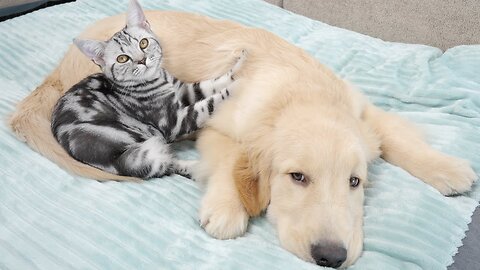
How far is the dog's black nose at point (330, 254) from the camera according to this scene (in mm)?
1329

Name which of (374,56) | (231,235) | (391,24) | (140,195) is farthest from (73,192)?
(391,24)

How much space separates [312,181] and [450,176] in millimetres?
620

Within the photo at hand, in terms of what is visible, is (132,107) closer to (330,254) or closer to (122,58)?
(122,58)

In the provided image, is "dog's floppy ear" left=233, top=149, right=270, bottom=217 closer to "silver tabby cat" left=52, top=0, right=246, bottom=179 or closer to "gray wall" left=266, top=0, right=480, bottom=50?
"silver tabby cat" left=52, top=0, right=246, bottom=179

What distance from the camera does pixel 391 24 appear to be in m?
3.46

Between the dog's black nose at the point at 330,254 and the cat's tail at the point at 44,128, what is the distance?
781 mm

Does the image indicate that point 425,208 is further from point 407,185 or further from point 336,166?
point 336,166

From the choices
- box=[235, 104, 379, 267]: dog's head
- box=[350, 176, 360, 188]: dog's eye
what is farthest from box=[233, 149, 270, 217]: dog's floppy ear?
box=[350, 176, 360, 188]: dog's eye

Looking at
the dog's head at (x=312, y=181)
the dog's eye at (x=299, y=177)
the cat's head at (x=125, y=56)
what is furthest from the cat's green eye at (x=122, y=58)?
the dog's eye at (x=299, y=177)

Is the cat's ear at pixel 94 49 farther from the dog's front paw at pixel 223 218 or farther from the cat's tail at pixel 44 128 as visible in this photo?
the dog's front paw at pixel 223 218

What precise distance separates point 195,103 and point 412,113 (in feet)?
3.43

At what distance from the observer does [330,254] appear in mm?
1330

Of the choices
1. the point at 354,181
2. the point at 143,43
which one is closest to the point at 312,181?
the point at 354,181

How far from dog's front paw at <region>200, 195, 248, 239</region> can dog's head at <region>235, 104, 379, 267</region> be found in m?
0.05
